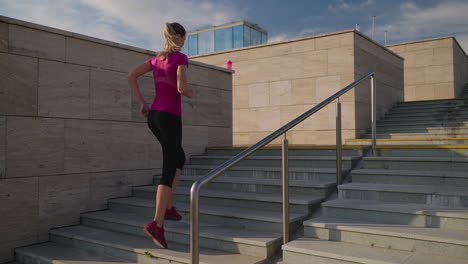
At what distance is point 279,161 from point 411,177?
1808 millimetres

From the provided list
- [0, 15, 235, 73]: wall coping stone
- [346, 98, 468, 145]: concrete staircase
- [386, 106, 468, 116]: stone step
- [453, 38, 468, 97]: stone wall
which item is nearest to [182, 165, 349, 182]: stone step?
[0, 15, 235, 73]: wall coping stone

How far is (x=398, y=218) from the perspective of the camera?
3.35 metres

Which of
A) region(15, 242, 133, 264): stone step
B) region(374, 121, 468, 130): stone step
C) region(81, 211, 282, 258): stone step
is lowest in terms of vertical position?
region(15, 242, 133, 264): stone step

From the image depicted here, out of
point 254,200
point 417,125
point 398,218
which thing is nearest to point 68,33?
point 254,200

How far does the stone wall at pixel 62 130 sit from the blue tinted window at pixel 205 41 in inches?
754

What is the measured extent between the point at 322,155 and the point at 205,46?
20.6m

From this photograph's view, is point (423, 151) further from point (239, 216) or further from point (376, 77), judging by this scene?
point (376, 77)

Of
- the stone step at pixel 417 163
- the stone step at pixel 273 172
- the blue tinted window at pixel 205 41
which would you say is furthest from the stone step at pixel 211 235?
the blue tinted window at pixel 205 41

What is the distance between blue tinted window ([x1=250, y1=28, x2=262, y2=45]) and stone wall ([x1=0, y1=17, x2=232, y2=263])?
19025 millimetres

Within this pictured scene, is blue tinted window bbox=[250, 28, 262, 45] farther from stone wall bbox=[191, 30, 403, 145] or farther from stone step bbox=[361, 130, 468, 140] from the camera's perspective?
stone step bbox=[361, 130, 468, 140]

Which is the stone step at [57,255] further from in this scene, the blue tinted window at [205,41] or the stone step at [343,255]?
the blue tinted window at [205,41]

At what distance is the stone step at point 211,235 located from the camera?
331 cm

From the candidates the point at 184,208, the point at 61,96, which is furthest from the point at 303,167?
the point at 61,96

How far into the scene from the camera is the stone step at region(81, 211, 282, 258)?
3.31 metres
